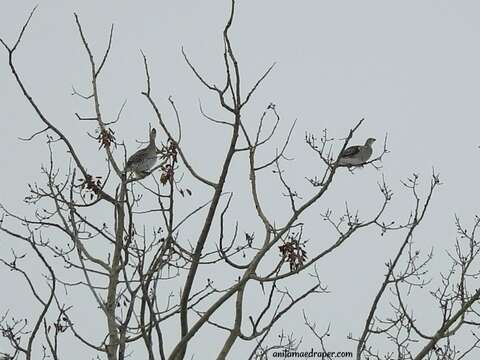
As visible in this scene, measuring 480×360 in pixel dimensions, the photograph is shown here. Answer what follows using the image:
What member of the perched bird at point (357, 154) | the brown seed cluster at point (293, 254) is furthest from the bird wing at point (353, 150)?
the brown seed cluster at point (293, 254)

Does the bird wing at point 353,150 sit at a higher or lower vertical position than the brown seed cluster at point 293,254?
higher

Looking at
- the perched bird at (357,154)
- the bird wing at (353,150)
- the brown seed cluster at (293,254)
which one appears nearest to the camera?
the brown seed cluster at (293,254)

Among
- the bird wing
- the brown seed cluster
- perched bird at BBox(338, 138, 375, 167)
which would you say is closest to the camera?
the brown seed cluster

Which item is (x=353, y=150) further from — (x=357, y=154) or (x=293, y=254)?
(x=293, y=254)

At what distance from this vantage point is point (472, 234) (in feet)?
27.2

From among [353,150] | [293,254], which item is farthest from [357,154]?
[293,254]

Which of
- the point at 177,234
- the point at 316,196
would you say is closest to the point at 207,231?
the point at 177,234

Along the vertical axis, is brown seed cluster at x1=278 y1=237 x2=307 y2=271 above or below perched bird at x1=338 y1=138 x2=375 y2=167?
below

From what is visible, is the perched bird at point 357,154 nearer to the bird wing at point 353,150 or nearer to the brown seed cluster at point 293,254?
the bird wing at point 353,150

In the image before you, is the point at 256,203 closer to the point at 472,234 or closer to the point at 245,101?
the point at 245,101

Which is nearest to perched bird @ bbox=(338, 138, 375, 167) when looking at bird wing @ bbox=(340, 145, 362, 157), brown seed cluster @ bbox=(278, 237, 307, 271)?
bird wing @ bbox=(340, 145, 362, 157)

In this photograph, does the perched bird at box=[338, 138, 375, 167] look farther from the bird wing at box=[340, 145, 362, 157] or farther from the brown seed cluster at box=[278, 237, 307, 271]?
the brown seed cluster at box=[278, 237, 307, 271]

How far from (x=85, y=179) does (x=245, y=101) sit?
2.92 metres

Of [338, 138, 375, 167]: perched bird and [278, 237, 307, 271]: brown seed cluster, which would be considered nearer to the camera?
[278, 237, 307, 271]: brown seed cluster
